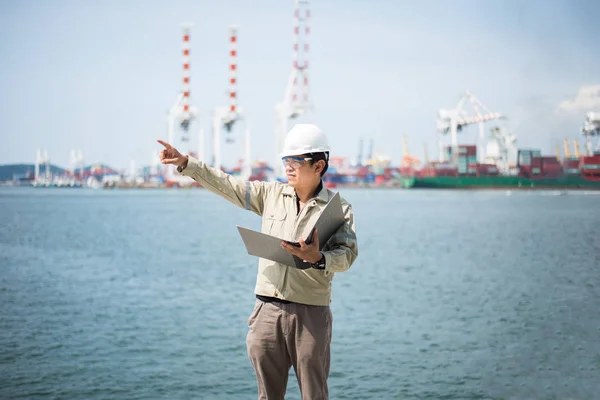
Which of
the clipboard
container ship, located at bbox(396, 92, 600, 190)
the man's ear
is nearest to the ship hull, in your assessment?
container ship, located at bbox(396, 92, 600, 190)

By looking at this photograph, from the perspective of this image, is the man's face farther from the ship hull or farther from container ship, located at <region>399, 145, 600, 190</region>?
the ship hull

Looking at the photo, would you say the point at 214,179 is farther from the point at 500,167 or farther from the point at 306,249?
the point at 500,167

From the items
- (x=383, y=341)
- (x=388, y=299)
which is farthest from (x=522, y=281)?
(x=383, y=341)

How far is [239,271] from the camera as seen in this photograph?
15.4m

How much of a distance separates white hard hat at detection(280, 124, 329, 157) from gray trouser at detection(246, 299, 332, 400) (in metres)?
0.53

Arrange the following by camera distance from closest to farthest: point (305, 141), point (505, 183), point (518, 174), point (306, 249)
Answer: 1. point (306, 249)
2. point (305, 141)
3. point (518, 174)
4. point (505, 183)

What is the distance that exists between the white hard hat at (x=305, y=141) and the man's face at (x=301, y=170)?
25 millimetres

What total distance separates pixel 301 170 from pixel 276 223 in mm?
208

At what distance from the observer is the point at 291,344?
2.65 m

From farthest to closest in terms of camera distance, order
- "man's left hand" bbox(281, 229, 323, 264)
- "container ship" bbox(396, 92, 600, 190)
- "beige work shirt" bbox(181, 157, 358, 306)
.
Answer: "container ship" bbox(396, 92, 600, 190)
"beige work shirt" bbox(181, 157, 358, 306)
"man's left hand" bbox(281, 229, 323, 264)

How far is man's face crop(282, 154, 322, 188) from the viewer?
2.61 meters

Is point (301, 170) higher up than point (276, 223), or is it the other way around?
point (301, 170)

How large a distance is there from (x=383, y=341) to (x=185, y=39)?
228 feet

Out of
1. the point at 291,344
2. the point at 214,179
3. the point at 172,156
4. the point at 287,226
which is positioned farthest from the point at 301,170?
the point at 291,344
